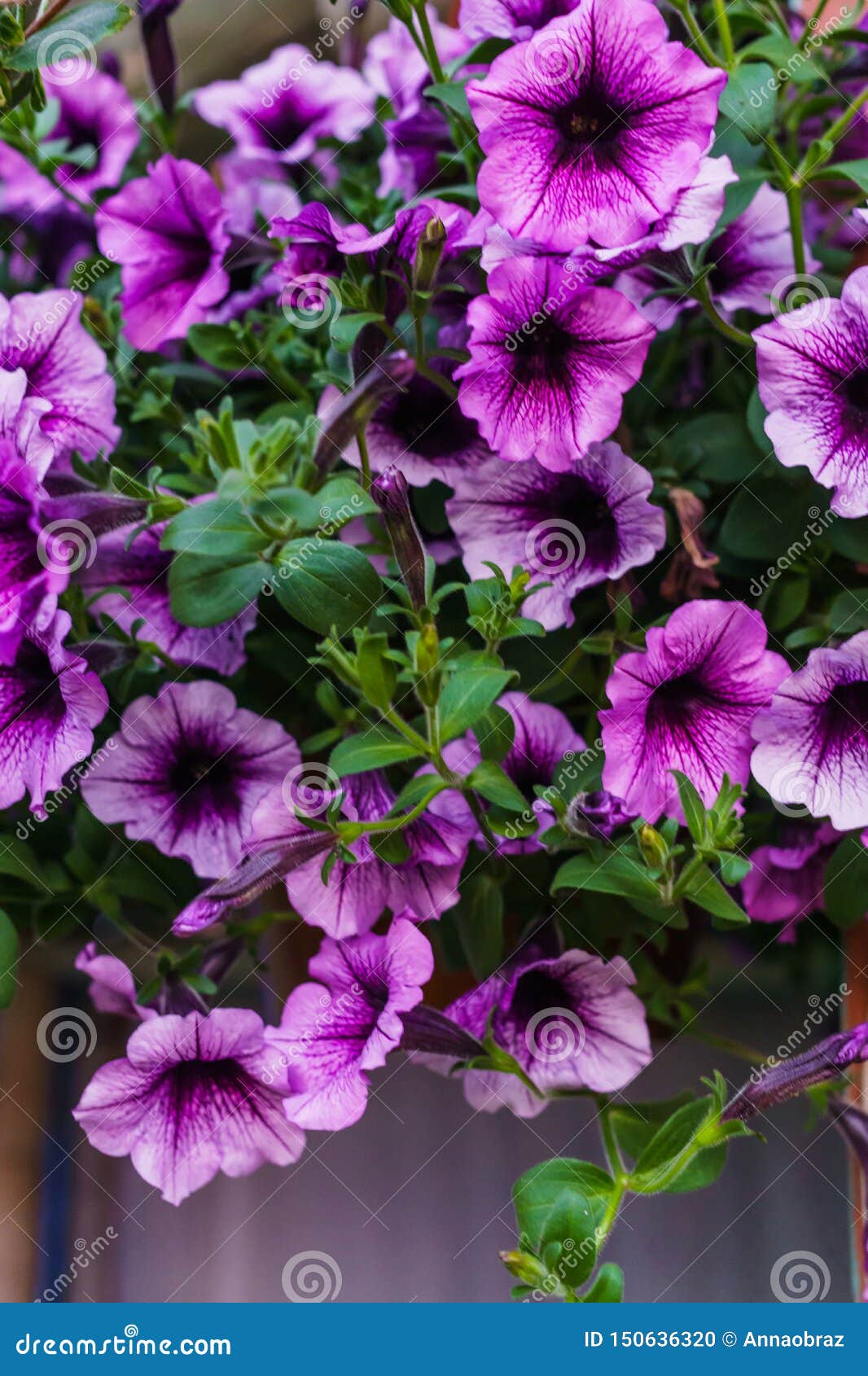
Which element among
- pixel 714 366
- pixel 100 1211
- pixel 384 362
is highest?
pixel 714 366

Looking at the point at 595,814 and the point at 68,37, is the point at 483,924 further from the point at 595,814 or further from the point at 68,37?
the point at 68,37

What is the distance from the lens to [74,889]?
1.92 feet

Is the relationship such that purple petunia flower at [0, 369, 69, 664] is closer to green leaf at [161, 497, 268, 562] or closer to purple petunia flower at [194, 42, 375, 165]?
green leaf at [161, 497, 268, 562]

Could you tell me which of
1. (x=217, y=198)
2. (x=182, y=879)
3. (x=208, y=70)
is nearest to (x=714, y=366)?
(x=217, y=198)

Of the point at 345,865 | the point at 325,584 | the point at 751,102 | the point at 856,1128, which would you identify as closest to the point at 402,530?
the point at 325,584

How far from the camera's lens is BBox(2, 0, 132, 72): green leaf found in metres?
0.52

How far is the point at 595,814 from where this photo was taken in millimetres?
491

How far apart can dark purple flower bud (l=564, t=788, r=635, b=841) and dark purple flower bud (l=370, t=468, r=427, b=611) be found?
0.35 ft

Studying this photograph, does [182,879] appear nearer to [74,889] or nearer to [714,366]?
[74,889]

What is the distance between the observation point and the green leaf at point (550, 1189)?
0.47 m

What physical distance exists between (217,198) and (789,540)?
1.13ft

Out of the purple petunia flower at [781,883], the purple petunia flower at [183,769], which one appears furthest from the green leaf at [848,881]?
the purple petunia flower at [183,769]

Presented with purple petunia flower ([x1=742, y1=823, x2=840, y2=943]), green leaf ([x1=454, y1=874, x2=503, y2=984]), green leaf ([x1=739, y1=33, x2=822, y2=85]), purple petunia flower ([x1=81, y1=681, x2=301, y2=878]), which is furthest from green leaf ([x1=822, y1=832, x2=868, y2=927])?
green leaf ([x1=739, y1=33, x2=822, y2=85])

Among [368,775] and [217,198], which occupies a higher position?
[217,198]
